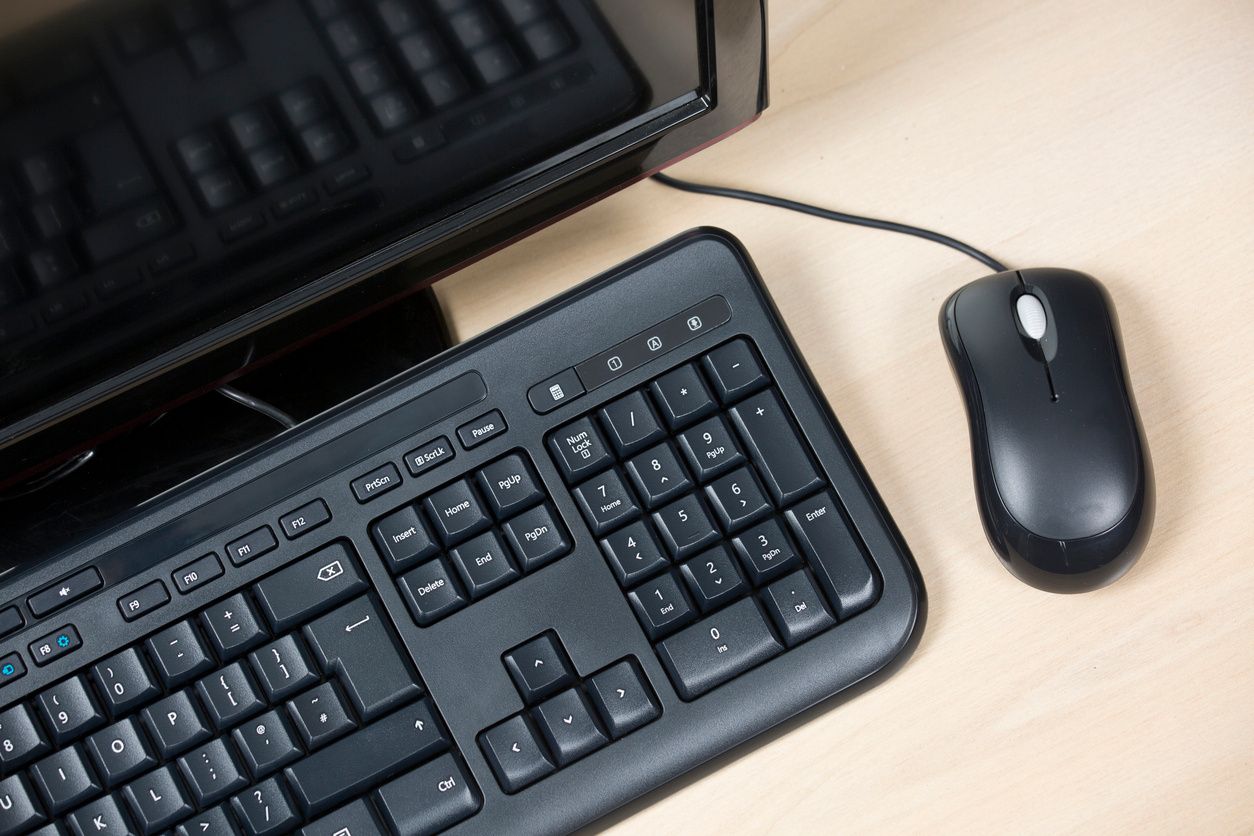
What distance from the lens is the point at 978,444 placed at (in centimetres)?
46

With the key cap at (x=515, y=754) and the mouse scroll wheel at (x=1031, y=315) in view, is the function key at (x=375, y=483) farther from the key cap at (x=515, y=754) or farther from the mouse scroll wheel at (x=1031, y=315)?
the mouse scroll wheel at (x=1031, y=315)

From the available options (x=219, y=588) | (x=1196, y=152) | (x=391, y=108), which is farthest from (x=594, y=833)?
(x=1196, y=152)

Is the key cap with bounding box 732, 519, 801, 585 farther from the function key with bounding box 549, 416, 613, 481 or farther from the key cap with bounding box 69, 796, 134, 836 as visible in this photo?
the key cap with bounding box 69, 796, 134, 836

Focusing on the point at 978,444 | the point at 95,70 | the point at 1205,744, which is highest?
the point at 95,70

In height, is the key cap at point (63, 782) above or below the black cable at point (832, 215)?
below

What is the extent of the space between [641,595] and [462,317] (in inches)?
6.6

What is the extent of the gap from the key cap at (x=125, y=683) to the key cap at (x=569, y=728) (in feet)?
0.51

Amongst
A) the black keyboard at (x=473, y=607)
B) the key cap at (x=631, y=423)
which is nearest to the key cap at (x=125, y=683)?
the black keyboard at (x=473, y=607)

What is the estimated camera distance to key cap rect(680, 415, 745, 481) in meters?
0.44

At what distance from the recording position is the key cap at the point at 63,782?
0.42 m

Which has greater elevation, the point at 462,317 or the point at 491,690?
the point at 462,317

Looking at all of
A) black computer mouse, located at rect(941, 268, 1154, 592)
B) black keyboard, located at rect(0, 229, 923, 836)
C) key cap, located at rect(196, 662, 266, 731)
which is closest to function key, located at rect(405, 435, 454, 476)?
black keyboard, located at rect(0, 229, 923, 836)

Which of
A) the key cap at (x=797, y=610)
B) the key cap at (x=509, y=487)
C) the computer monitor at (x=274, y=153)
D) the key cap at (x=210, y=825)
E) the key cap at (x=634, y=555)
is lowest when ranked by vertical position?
the key cap at (x=797, y=610)

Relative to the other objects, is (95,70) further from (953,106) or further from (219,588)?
(953,106)
